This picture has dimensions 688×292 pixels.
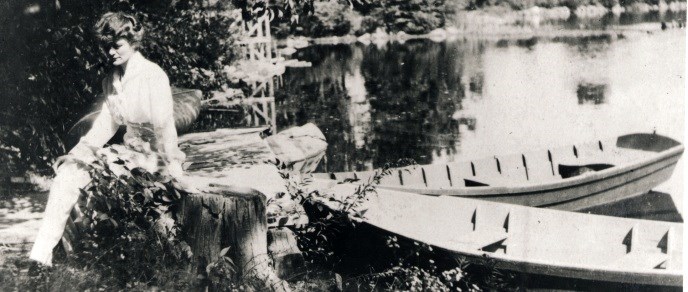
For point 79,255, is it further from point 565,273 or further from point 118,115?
point 565,273

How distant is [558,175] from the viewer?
964 centimetres

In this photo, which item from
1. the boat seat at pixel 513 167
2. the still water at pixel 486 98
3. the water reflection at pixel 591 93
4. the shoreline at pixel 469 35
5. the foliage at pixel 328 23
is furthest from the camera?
the foliage at pixel 328 23

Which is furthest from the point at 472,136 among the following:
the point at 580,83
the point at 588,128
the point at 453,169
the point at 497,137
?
the point at 580,83

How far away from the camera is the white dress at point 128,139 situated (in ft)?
11.5

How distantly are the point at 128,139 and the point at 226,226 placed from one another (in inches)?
31.1

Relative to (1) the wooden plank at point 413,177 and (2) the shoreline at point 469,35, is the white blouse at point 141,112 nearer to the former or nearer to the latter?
(1) the wooden plank at point 413,177

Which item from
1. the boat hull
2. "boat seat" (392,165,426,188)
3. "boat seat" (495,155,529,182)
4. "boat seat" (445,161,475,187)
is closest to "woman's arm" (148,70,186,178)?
the boat hull

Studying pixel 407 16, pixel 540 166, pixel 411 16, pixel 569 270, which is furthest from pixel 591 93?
pixel 407 16

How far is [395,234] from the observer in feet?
18.1

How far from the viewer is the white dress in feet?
11.5

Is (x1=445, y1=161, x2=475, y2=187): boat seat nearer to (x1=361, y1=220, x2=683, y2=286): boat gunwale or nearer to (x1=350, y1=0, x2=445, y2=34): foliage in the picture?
(x1=361, y1=220, x2=683, y2=286): boat gunwale

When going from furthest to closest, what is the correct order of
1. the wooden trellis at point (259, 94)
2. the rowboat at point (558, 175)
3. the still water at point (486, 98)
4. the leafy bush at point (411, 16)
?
1. the leafy bush at point (411, 16)
2. the wooden trellis at point (259, 94)
3. the still water at point (486, 98)
4. the rowboat at point (558, 175)

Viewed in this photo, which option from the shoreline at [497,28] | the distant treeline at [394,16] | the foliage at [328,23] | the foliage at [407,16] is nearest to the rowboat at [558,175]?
the shoreline at [497,28]

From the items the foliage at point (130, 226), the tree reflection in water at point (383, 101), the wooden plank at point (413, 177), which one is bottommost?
the tree reflection in water at point (383, 101)
